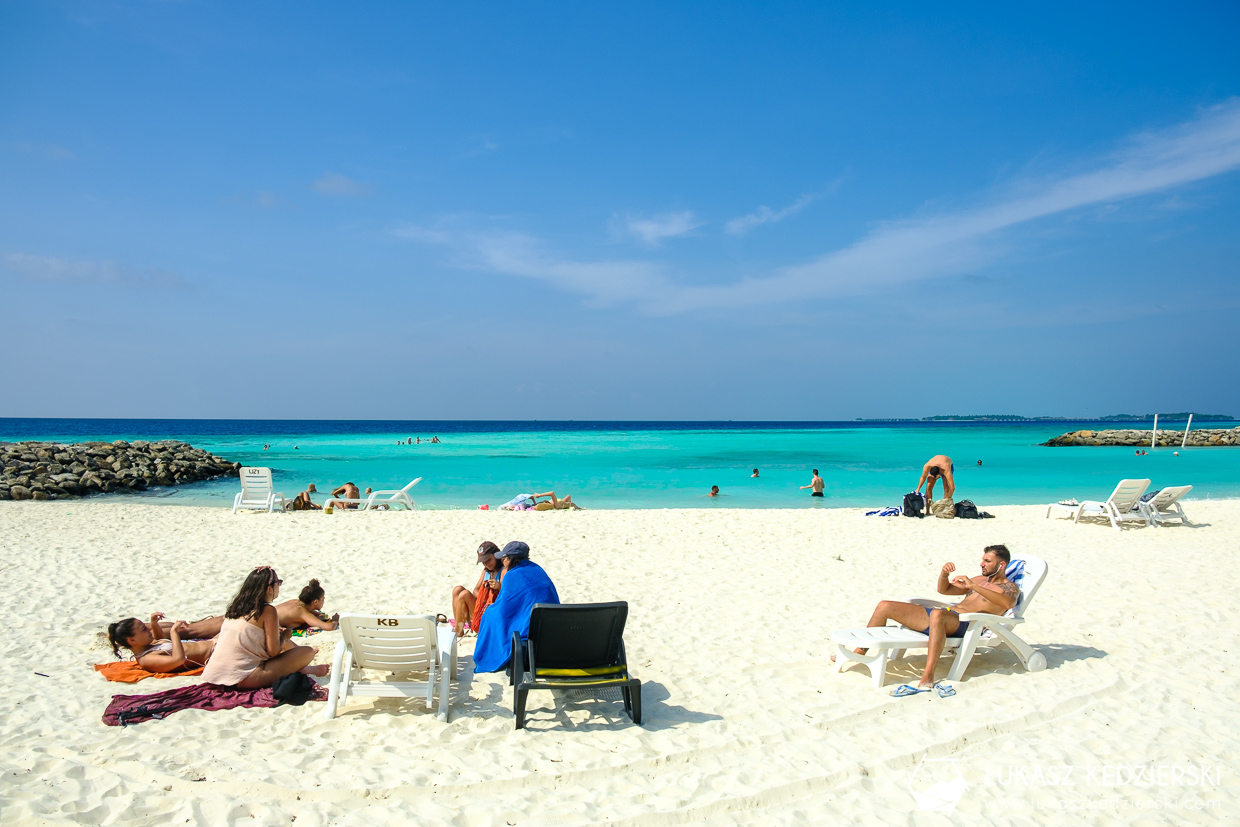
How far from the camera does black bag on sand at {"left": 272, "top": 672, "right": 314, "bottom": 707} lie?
15.9 ft

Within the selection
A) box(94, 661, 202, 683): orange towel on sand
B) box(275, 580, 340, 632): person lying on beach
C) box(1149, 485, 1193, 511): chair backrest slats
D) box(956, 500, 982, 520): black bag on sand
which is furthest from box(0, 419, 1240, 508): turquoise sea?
box(94, 661, 202, 683): orange towel on sand

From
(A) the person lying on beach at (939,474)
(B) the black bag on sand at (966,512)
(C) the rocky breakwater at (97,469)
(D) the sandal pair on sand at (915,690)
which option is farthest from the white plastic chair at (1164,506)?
(C) the rocky breakwater at (97,469)

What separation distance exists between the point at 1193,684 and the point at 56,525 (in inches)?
648

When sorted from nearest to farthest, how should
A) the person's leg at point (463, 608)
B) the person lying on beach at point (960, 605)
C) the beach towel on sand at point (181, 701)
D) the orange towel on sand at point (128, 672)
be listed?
1. the beach towel on sand at point (181, 701)
2. the orange towel on sand at point (128, 672)
3. the person lying on beach at point (960, 605)
4. the person's leg at point (463, 608)

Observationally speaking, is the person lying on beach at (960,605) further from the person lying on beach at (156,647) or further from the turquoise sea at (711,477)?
the turquoise sea at (711,477)

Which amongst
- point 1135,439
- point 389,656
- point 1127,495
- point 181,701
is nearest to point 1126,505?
point 1127,495

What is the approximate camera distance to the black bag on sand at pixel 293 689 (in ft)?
15.9

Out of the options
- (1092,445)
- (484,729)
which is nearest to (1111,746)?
(484,729)

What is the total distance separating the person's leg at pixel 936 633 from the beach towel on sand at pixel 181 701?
4.40 meters

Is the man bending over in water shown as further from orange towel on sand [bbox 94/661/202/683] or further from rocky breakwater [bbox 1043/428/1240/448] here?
rocky breakwater [bbox 1043/428/1240/448]

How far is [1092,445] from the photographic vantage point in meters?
57.3

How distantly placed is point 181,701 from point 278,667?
596mm

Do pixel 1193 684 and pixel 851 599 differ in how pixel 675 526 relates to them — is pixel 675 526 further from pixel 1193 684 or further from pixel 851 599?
pixel 1193 684

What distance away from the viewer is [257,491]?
14898 mm
